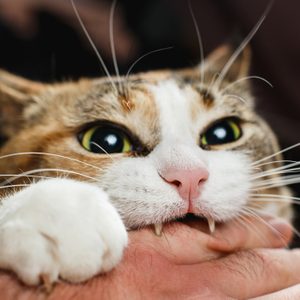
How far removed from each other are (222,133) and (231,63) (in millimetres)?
295

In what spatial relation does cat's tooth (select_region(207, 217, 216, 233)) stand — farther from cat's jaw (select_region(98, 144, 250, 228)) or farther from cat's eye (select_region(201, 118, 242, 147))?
cat's eye (select_region(201, 118, 242, 147))

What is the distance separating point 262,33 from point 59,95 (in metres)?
0.68

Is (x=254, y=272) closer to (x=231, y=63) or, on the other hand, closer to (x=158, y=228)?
(x=158, y=228)

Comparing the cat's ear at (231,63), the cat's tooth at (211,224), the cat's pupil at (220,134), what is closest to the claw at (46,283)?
the cat's tooth at (211,224)

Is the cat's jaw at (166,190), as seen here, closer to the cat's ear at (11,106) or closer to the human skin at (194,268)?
the human skin at (194,268)

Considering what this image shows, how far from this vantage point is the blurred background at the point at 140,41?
1.26 metres

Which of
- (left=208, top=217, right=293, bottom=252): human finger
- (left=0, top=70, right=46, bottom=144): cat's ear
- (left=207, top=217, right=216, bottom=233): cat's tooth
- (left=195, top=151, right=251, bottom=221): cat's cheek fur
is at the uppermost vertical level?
(left=0, top=70, right=46, bottom=144): cat's ear

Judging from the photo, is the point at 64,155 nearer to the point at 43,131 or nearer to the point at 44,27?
the point at 43,131

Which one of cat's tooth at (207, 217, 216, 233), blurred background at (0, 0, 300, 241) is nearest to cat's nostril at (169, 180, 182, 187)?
cat's tooth at (207, 217, 216, 233)

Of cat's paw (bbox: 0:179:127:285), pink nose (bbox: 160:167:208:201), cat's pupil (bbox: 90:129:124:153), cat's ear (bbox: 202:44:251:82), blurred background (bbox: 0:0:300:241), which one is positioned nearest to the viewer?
cat's paw (bbox: 0:179:127:285)

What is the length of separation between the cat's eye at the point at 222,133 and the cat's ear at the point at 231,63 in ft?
0.75

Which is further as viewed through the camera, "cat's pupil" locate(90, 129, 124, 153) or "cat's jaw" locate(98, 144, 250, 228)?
"cat's pupil" locate(90, 129, 124, 153)

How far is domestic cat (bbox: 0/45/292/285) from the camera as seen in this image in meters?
0.51

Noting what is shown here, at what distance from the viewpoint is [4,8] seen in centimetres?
127
